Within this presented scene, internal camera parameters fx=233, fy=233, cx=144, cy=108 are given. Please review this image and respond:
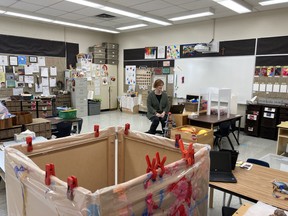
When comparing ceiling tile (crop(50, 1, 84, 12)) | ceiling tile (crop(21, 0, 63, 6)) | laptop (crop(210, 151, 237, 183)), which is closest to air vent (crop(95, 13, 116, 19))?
ceiling tile (crop(50, 1, 84, 12))

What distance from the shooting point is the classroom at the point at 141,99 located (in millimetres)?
Answer: 1210

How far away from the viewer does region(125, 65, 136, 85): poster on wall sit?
29.3 feet

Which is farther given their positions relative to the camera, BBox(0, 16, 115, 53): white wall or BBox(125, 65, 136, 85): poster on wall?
BBox(125, 65, 136, 85): poster on wall

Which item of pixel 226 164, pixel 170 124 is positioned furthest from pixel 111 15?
pixel 226 164

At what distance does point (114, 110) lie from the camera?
9.52 meters

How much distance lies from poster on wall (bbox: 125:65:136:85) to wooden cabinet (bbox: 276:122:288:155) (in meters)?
5.84

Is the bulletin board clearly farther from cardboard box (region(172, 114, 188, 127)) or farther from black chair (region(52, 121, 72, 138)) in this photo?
cardboard box (region(172, 114, 188, 127))

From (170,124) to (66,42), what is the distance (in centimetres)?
550

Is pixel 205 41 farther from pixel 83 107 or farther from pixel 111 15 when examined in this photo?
pixel 83 107

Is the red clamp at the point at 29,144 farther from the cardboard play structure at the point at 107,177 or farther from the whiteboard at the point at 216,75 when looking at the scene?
the whiteboard at the point at 216,75

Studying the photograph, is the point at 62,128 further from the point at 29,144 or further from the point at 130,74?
the point at 130,74

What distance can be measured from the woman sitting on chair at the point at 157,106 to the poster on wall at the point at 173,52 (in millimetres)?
2987

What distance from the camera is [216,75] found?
6.71 meters

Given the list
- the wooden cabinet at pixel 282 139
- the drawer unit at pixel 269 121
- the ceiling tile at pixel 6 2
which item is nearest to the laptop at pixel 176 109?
the wooden cabinet at pixel 282 139
